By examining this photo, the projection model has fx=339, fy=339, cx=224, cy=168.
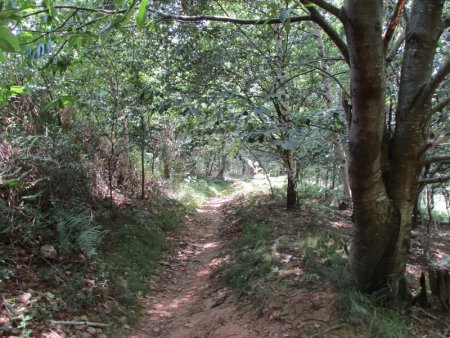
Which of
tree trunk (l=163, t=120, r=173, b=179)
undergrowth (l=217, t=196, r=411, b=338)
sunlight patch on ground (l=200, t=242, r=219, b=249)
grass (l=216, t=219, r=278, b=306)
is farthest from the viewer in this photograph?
tree trunk (l=163, t=120, r=173, b=179)

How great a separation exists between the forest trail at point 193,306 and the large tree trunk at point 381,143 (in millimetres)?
1351

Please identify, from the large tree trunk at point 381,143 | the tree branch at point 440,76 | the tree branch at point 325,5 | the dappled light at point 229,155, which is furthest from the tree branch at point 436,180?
the tree branch at point 325,5

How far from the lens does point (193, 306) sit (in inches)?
197

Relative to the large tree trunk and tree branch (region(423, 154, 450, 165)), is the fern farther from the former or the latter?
tree branch (region(423, 154, 450, 165))

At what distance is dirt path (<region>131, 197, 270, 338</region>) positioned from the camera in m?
4.17

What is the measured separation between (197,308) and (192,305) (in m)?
0.19

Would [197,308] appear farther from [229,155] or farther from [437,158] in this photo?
[437,158]

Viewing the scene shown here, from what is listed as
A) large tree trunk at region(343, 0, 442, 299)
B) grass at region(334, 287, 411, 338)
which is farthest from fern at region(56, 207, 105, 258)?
large tree trunk at region(343, 0, 442, 299)

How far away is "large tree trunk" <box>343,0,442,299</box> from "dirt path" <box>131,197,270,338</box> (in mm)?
1486

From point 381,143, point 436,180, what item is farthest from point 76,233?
point 436,180

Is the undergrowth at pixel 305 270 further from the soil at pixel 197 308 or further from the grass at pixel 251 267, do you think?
the soil at pixel 197 308

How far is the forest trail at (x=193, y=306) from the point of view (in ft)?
13.6

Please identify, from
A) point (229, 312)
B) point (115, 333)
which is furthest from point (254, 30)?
point (115, 333)

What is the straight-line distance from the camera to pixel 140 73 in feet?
→ 27.1
